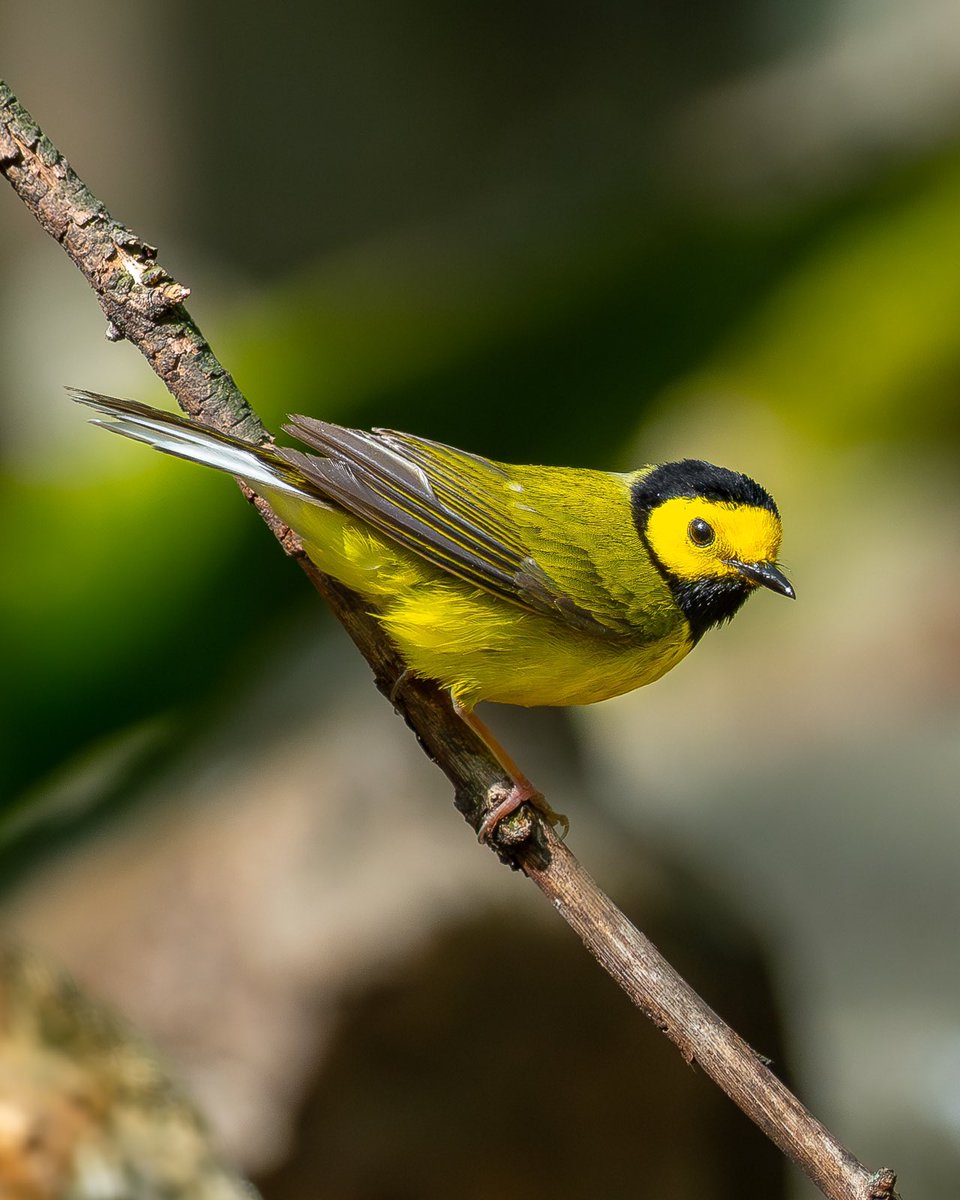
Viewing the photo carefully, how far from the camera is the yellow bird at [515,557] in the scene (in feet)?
7.53

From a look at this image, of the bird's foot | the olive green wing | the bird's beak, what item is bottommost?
the bird's beak

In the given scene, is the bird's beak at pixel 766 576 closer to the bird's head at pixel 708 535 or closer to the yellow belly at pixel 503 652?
the bird's head at pixel 708 535

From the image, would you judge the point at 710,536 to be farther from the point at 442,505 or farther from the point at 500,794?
the point at 500,794

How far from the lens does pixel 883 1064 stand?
16.4ft

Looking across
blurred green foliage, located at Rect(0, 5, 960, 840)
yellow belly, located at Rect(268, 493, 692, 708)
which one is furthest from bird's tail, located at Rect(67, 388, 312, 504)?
blurred green foliage, located at Rect(0, 5, 960, 840)

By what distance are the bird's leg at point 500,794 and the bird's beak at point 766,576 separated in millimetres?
562

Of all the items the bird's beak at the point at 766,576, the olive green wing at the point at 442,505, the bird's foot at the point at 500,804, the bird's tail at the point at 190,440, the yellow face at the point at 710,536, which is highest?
the bird's tail at the point at 190,440

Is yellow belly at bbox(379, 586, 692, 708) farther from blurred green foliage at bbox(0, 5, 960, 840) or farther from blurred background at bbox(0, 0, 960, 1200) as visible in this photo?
blurred green foliage at bbox(0, 5, 960, 840)

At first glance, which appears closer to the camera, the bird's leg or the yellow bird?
the bird's leg

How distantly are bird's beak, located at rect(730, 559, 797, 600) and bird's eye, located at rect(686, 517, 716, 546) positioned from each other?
6cm

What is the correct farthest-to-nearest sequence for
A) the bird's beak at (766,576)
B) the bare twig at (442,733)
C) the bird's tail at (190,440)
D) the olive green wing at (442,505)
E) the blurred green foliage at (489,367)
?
the blurred green foliage at (489,367)
the bird's beak at (766,576)
the olive green wing at (442,505)
the bird's tail at (190,440)
the bare twig at (442,733)

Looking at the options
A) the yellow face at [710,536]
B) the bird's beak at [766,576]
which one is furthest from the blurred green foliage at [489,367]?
the bird's beak at [766,576]

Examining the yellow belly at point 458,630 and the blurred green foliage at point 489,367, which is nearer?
the yellow belly at point 458,630

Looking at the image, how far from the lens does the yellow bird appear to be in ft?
7.53
